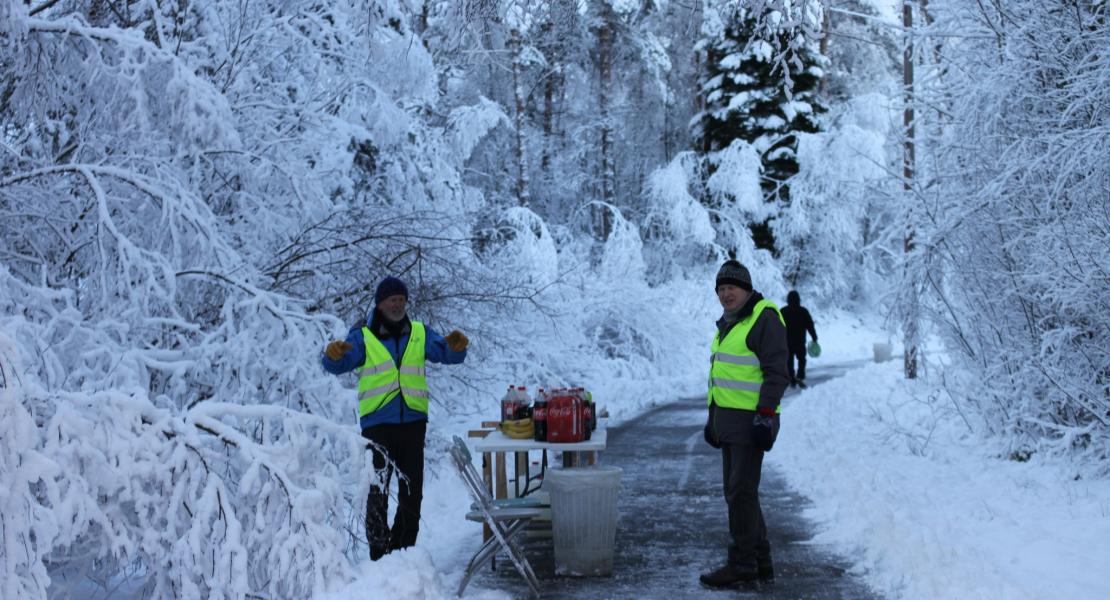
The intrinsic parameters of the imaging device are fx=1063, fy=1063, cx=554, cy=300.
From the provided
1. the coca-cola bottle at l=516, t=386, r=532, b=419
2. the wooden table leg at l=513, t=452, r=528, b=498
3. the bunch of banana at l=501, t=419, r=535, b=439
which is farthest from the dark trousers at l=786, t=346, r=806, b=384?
the bunch of banana at l=501, t=419, r=535, b=439

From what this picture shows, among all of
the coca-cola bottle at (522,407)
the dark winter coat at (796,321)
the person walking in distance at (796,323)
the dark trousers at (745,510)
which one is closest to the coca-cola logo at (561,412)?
the coca-cola bottle at (522,407)

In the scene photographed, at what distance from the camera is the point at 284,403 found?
7.40 metres

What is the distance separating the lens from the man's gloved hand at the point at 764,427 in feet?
20.9

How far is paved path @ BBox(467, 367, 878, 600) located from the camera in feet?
21.3

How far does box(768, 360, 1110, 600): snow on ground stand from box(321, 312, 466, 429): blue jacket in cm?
303

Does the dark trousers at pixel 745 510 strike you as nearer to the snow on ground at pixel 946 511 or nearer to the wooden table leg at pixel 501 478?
the snow on ground at pixel 946 511

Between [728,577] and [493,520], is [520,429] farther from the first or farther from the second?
[728,577]

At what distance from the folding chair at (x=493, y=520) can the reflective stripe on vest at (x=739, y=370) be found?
1408 mm

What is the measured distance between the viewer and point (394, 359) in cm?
675

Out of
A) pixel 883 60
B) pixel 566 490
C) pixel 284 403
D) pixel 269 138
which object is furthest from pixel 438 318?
pixel 883 60

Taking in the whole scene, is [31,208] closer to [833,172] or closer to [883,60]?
[833,172]

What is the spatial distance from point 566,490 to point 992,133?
6170 mm

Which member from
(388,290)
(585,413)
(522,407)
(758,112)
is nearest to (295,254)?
(388,290)

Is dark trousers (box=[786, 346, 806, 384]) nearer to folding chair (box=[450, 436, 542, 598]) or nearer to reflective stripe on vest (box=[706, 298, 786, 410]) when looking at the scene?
reflective stripe on vest (box=[706, 298, 786, 410])
